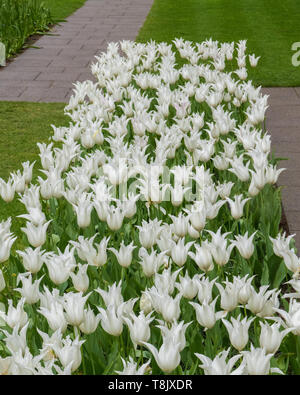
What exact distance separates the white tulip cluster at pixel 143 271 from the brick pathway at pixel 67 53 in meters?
3.80

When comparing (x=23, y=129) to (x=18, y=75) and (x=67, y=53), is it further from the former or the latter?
(x=67, y=53)

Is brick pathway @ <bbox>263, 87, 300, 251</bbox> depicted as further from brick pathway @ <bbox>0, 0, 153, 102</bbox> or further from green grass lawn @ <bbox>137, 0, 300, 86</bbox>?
brick pathway @ <bbox>0, 0, 153, 102</bbox>

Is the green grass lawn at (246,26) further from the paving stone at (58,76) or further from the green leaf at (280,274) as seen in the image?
the green leaf at (280,274)

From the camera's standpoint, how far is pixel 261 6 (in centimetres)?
1498

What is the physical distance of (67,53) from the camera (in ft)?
36.0

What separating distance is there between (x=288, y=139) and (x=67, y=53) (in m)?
5.30

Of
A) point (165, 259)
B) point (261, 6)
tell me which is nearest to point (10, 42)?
point (261, 6)

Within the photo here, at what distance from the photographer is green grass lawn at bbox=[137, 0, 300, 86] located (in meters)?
9.84

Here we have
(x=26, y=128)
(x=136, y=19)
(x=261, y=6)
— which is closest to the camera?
(x=26, y=128)

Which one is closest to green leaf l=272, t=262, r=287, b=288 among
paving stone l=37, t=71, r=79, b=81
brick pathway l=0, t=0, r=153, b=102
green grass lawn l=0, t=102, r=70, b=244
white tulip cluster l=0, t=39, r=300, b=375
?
white tulip cluster l=0, t=39, r=300, b=375

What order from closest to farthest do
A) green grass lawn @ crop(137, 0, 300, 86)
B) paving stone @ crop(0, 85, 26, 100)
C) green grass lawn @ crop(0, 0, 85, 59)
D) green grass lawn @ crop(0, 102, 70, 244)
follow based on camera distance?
green grass lawn @ crop(0, 102, 70, 244) < paving stone @ crop(0, 85, 26, 100) < green grass lawn @ crop(137, 0, 300, 86) < green grass lawn @ crop(0, 0, 85, 59)

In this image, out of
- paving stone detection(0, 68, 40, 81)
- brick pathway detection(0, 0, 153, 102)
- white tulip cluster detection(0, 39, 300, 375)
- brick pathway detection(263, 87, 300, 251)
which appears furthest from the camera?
paving stone detection(0, 68, 40, 81)
